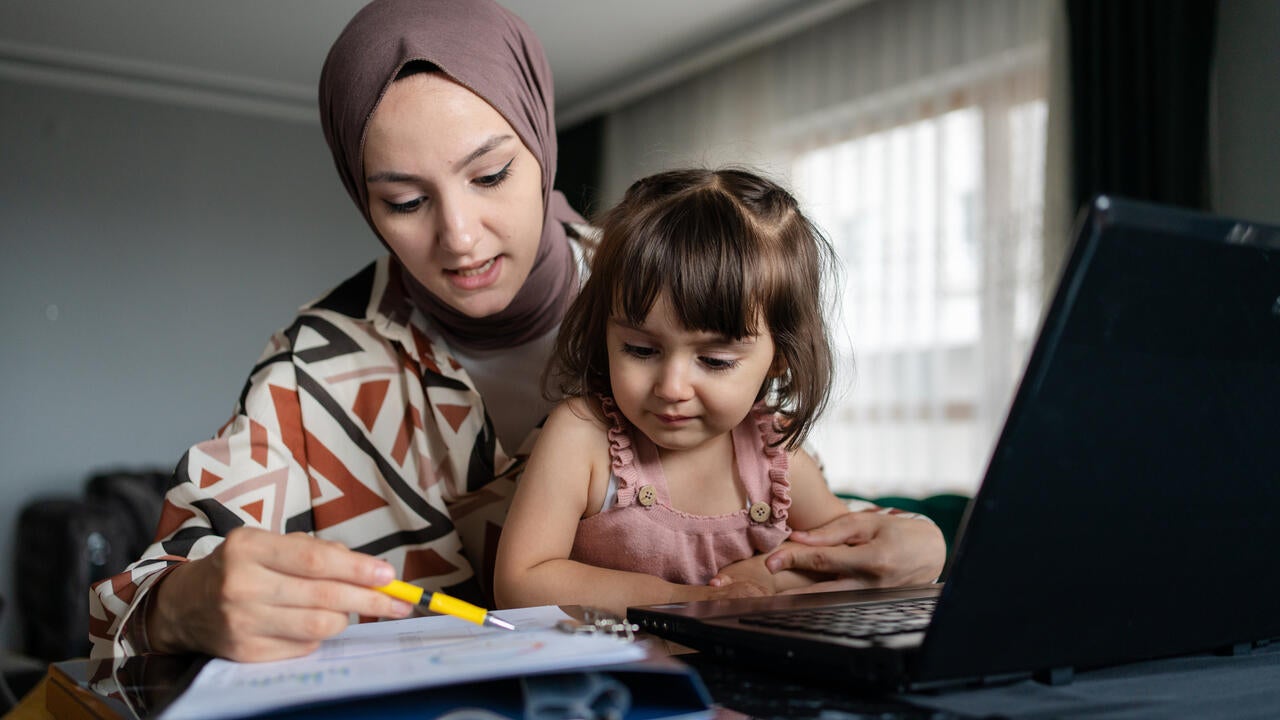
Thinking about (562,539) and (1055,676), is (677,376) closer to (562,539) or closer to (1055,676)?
(562,539)

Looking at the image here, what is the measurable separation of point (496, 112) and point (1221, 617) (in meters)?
0.98

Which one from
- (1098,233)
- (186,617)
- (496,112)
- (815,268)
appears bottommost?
(186,617)

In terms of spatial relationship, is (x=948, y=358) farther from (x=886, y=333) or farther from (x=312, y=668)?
(x=312, y=668)

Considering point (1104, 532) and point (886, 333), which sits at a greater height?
point (886, 333)

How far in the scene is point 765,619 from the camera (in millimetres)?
654

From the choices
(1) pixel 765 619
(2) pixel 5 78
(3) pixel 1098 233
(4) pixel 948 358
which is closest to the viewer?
(3) pixel 1098 233

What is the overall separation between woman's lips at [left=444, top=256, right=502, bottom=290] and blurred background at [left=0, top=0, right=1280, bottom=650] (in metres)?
1.93

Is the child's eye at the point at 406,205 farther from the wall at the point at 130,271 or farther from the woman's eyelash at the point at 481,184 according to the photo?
the wall at the point at 130,271

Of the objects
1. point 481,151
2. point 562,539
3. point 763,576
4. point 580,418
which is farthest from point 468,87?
point 763,576

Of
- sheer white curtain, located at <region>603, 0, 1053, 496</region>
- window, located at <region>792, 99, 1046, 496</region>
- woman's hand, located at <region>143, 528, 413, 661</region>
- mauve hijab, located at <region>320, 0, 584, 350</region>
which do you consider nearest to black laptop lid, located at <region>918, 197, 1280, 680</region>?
woman's hand, located at <region>143, 528, 413, 661</region>

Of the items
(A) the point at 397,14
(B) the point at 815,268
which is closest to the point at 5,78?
(A) the point at 397,14

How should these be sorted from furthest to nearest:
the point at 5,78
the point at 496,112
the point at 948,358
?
the point at 5,78
the point at 948,358
the point at 496,112

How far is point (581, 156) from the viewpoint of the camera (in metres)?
6.52

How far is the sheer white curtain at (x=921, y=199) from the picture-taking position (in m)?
4.01
